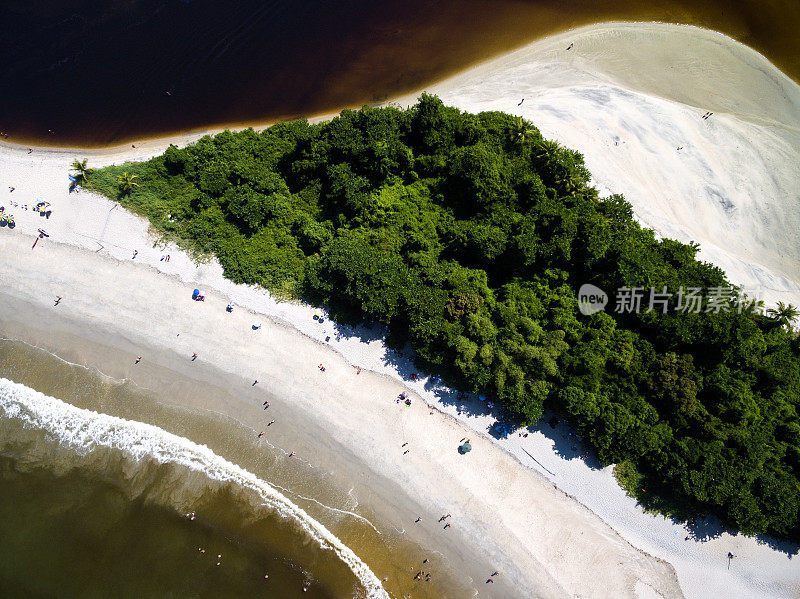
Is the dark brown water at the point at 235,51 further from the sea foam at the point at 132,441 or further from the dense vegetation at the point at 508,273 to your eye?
the sea foam at the point at 132,441

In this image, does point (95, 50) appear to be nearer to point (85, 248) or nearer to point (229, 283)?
point (85, 248)

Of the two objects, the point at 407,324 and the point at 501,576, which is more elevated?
the point at 407,324

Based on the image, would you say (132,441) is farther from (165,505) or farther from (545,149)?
(545,149)

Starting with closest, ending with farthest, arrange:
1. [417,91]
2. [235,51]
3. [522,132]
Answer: [522,132]
[417,91]
[235,51]

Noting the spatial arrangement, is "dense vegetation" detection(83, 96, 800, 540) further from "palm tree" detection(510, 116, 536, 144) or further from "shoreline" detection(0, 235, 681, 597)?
"shoreline" detection(0, 235, 681, 597)

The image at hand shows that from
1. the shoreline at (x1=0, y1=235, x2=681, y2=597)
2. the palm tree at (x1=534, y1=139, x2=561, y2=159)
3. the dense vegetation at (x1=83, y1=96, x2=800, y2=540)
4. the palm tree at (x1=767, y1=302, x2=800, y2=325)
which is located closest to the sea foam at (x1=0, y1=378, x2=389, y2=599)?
the shoreline at (x1=0, y1=235, x2=681, y2=597)

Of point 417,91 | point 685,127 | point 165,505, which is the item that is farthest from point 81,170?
point 685,127

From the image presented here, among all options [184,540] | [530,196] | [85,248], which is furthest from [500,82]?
[184,540]
